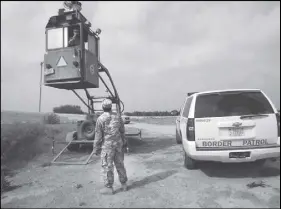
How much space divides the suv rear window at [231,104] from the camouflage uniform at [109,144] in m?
1.70

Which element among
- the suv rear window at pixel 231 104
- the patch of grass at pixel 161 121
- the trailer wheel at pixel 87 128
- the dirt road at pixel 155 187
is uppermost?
the suv rear window at pixel 231 104

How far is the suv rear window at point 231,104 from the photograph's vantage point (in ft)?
16.5

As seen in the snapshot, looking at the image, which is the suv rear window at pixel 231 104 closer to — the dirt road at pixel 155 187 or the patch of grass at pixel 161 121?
the dirt road at pixel 155 187

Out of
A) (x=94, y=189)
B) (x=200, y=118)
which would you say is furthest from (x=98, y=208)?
(x=200, y=118)

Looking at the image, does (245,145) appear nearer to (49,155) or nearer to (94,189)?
(94,189)

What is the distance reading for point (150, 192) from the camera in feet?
15.1

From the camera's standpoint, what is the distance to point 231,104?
5.23 meters

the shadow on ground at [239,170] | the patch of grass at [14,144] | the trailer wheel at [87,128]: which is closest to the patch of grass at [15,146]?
the patch of grass at [14,144]

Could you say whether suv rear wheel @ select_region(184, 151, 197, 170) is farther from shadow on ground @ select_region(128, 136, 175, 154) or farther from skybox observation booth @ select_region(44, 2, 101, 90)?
skybox observation booth @ select_region(44, 2, 101, 90)

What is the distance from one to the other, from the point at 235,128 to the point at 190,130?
87 cm

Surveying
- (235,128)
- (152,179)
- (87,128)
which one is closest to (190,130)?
(235,128)

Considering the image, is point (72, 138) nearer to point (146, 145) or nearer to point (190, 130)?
point (146, 145)

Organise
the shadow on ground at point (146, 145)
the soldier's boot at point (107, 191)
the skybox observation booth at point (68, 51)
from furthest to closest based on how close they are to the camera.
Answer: the shadow on ground at point (146, 145) → the skybox observation booth at point (68, 51) → the soldier's boot at point (107, 191)

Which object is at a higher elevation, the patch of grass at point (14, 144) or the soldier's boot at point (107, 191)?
the patch of grass at point (14, 144)
